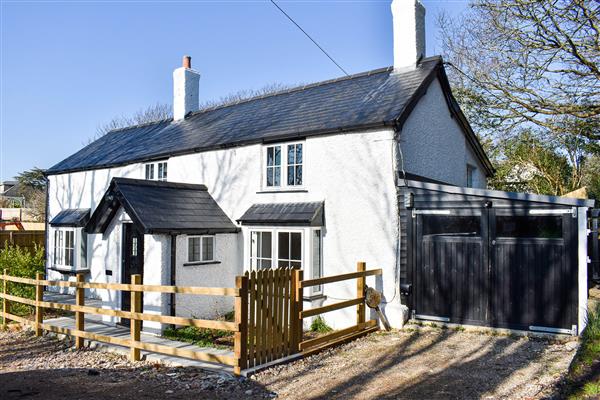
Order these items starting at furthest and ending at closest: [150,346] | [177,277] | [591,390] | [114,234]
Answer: [114,234]
[177,277]
[150,346]
[591,390]

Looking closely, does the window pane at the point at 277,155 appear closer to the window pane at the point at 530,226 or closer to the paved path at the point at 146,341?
the paved path at the point at 146,341

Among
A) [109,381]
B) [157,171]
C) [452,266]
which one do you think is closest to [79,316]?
[109,381]

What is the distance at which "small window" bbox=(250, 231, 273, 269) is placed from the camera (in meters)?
12.2

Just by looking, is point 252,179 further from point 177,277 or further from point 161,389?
point 161,389

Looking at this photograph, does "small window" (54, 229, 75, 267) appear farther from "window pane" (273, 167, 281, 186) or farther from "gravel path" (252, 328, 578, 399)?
"gravel path" (252, 328, 578, 399)

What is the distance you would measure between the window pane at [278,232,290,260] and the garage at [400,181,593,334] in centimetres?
282

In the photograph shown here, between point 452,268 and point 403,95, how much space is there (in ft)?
14.2

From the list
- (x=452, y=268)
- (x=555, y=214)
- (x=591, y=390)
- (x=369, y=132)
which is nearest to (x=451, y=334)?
(x=452, y=268)

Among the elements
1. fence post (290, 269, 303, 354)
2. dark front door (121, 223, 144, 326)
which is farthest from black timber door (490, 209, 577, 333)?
dark front door (121, 223, 144, 326)

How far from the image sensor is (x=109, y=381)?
23.8 ft

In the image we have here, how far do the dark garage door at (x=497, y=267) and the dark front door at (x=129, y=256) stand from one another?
6.67m

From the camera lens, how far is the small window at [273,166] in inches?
495

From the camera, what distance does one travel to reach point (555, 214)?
9.01m

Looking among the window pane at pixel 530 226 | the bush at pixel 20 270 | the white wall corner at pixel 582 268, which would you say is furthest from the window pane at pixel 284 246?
the bush at pixel 20 270
